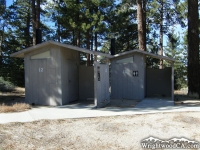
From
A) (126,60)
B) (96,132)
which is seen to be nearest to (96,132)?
(96,132)

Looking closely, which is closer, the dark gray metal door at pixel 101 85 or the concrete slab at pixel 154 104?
the dark gray metal door at pixel 101 85

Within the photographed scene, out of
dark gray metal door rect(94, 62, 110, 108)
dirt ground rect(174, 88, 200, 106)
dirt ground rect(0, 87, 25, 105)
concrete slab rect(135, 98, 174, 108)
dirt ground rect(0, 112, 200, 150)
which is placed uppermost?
dark gray metal door rect(94, 62, 110, 108)

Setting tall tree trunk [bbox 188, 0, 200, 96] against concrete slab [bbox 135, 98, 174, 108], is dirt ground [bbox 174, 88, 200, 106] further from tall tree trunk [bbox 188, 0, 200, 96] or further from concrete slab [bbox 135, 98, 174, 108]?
tall tree trunk [bbox 188, 0, 200, 96]

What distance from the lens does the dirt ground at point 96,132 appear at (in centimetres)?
430

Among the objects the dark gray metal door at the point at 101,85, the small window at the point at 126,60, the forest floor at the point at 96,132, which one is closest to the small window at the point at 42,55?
the dark gray metal door at the point at 101,85

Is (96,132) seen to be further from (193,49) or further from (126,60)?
(193,49)

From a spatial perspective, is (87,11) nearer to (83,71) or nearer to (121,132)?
(83,71)

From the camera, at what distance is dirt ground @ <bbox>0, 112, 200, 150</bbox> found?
4305 mm

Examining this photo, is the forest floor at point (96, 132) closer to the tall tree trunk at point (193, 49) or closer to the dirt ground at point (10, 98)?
the dirt ground at point (10, 98)

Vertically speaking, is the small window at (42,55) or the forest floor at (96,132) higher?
the small window at (42,55)

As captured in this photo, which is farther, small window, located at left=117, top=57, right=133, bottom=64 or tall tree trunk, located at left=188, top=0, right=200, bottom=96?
tall tree trunk, located at left=188, top=0, right=200, bottom=96

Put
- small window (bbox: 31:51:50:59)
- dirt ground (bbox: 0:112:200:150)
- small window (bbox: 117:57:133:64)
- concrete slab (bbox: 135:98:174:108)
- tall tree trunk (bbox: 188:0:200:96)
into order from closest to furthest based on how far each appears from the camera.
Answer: dirt ground (bbox: 0:112:200:150)
concrete slab (bbox: 135:98:174:108)
small window (bbox: 31:51:50:59)
small window (bbox: 117:57:133:64)
tall tree trunk (bbox: 188:0:200:96)

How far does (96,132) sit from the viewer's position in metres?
5.15

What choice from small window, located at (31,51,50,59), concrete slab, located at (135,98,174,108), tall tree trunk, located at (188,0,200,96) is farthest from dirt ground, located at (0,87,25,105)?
tall tree trunk, located at (188,0,200,96)
